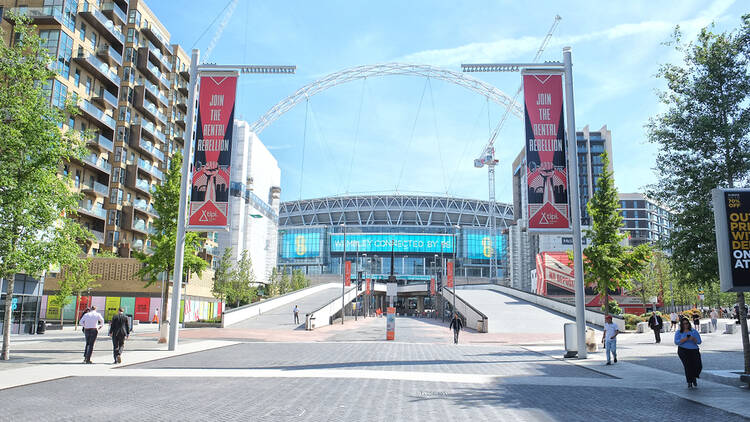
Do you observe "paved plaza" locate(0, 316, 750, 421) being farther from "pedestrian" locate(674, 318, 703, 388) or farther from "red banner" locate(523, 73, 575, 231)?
"red banner" locate(523, 73, 575, 231)

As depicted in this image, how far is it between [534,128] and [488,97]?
12183 cm

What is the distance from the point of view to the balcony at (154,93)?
2648 inches

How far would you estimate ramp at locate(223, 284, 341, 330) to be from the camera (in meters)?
38.3

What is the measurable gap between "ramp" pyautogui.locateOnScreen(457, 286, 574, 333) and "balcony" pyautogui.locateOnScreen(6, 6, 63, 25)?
48.7 m

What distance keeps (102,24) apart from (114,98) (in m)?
8.02

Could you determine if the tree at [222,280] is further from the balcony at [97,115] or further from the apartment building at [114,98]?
the balcony at [97,115]

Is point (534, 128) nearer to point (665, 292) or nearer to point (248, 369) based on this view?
point (248, 369)

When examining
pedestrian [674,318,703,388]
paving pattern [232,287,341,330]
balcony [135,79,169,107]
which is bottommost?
paving pattern [232,287,341,330]

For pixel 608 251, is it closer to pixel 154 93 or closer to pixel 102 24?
pixel 102 24

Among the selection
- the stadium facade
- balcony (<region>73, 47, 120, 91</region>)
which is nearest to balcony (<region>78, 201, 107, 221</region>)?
balcony (<region>73, 47, 120, 91</region>)

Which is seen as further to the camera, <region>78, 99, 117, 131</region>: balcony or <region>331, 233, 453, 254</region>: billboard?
<region>331, 233, 453, 254</region>: billboard

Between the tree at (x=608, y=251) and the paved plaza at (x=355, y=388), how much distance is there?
12249 millimetres

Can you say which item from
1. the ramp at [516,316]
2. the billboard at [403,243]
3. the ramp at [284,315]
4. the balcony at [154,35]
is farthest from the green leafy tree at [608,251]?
the billboard at [403,243]

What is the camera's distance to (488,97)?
136m
